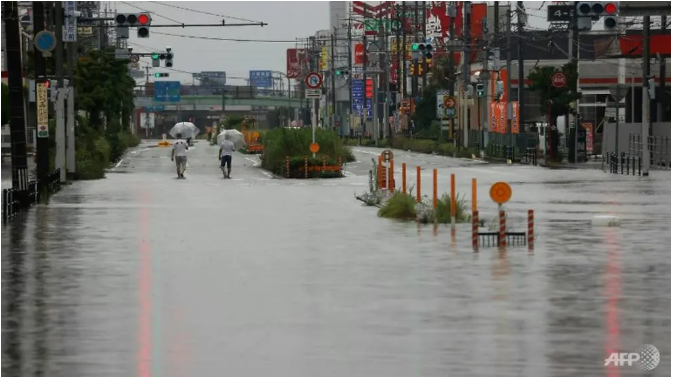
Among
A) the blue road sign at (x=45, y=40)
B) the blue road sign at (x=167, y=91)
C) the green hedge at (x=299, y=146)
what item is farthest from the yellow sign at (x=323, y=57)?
the blue road sign at (x=45, y=40)

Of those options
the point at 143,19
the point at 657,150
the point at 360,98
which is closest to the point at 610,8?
the point at 143,19

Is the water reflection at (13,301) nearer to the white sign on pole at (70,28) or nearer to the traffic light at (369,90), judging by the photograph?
the white sign on pole at (70,28)

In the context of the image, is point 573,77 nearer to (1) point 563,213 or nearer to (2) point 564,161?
(2) point 564,161

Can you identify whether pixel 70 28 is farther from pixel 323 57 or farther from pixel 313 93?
pixel 323 57

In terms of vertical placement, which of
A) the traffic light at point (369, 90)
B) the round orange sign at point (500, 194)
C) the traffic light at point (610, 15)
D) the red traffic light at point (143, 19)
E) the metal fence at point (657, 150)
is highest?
the red traffic light at point (143, 19)

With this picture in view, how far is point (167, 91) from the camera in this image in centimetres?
18288

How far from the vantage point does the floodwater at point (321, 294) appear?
40.9 feet

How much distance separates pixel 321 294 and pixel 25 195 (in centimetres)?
1899

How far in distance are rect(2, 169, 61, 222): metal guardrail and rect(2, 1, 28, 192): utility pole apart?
0.67 feet

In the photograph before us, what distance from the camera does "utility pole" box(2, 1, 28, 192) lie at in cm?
3434

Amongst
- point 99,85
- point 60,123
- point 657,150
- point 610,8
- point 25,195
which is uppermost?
point 610,8

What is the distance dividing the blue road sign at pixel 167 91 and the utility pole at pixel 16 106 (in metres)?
146

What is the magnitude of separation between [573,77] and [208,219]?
45578mm

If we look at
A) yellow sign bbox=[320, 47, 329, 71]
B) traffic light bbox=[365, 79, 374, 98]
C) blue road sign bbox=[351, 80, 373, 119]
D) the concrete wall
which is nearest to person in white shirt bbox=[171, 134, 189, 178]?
the concrete wall
